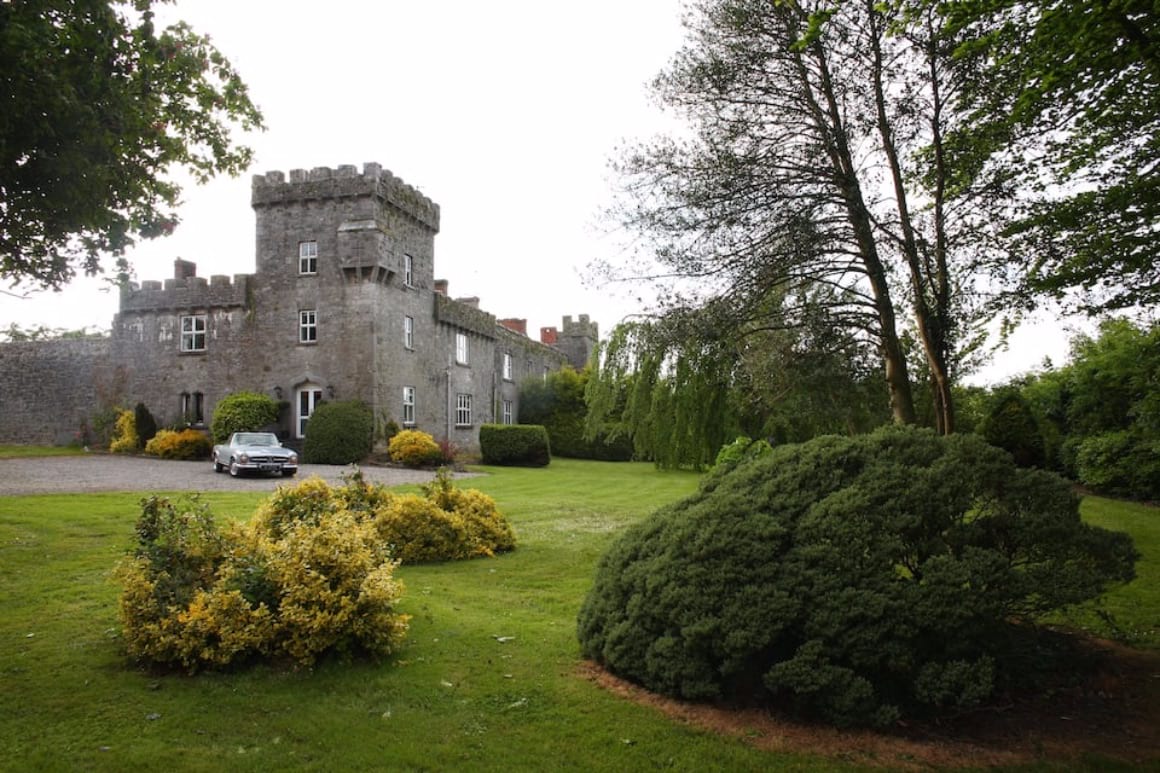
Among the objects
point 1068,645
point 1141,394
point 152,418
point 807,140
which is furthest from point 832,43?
point 152,418

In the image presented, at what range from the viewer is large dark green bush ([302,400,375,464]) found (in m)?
25.8

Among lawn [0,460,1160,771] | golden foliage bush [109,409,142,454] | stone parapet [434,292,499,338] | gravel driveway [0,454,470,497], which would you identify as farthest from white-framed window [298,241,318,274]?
lawn [0,460,1160,771]

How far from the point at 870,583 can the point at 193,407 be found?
30.0 m

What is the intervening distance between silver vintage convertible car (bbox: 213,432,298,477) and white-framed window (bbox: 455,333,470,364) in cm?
1219

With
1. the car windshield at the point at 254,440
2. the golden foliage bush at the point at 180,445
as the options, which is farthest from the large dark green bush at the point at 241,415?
the car windshield at the point at 254,440

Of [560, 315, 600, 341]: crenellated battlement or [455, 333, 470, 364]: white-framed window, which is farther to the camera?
[560, 315, 600, 341]: crenellated battlement

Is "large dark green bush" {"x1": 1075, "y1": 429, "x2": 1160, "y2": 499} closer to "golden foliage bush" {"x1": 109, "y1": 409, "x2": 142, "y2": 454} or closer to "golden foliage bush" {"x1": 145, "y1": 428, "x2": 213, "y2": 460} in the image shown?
"golden foliage bush" {"x1": 145, "y1": 428, "x2": 213, "y2": 460}

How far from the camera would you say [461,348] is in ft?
112

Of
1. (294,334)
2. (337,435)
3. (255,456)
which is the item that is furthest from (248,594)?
(294,334)

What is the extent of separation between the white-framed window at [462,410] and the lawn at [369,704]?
82.1ft

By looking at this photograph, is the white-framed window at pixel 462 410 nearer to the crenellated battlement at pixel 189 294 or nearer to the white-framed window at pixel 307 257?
the white-framed window at pixel 307 257

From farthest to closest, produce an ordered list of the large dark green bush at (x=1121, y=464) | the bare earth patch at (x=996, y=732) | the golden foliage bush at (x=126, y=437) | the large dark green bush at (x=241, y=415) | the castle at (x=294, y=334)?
the golden foliage bush at (x=126, y=437)
the castle at (x=294, y=334)
the large dark green bush at (x=241, y=415)
the large dark green bush at (x=1121, y=464)
the bare earth patch at (x=996, y=732)

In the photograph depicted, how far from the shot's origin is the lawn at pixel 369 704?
4.20 meters

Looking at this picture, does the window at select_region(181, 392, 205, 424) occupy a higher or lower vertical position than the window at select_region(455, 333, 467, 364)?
lower
